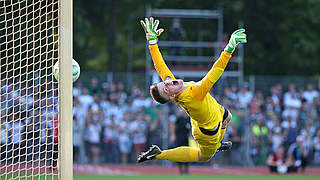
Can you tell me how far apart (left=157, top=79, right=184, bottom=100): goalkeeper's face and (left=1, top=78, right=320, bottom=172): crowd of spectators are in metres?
9.94

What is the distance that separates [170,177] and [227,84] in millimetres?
5430

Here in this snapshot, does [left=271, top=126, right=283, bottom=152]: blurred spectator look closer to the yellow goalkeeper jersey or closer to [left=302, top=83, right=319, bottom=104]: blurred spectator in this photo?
[left=302, top=83, right=319, bottom=104]: blurred spectator

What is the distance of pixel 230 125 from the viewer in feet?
61.6

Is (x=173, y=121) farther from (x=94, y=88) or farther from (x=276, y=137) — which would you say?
(x=276, y=137)

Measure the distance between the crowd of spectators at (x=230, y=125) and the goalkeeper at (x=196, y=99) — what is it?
30.3 ft

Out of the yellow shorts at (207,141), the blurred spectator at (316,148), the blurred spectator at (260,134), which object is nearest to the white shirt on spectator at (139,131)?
the blurred spectator at (260,134)

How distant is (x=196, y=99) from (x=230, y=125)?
10.5 m

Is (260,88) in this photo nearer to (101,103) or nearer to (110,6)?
(101,103)

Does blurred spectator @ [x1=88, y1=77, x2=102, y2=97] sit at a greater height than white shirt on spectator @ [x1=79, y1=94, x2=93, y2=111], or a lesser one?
greater

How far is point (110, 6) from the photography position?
976 inches

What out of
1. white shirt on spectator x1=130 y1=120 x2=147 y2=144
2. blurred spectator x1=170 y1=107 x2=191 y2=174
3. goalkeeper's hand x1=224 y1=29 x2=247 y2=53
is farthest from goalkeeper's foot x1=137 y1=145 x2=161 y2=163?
white shirt on spectator x1=130 y1=120 x2=147 y2=144

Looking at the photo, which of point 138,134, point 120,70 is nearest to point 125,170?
point 138,134

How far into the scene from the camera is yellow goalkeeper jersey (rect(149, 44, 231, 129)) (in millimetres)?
8281

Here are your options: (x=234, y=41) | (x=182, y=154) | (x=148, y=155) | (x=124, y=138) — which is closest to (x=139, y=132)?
(x=124, y=138)
